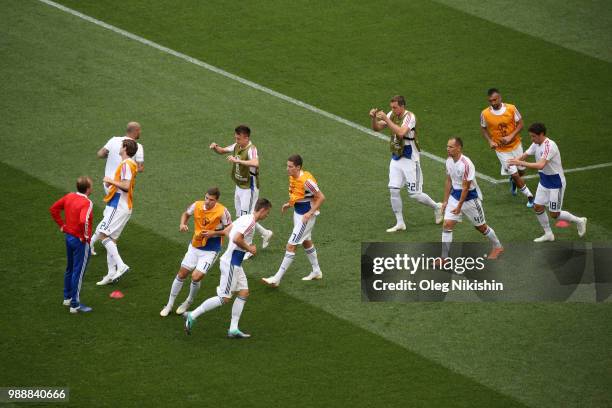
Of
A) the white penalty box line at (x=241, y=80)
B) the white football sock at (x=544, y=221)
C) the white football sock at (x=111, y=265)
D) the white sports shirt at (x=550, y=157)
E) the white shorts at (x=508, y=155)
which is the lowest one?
the white football sock at (x=111, y=265)

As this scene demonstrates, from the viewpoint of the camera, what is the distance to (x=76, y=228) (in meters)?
14.8

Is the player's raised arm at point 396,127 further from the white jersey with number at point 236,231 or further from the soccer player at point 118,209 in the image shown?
the soccer player at point 118,209

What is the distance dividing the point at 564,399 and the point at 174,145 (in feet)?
34.1

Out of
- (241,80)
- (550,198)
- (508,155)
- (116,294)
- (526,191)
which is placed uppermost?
(241,80)

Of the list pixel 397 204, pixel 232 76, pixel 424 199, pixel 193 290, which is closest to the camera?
pixel 193 290

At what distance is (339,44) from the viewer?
998 inches

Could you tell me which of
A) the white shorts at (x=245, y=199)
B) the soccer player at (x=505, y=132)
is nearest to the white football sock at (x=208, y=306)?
the white shorts at (x=245, y=199)

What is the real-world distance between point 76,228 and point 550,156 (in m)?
7.83

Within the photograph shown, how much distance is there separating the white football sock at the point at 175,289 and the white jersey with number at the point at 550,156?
21.2ft

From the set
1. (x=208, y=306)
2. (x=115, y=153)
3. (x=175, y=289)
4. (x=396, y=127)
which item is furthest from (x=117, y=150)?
(x=396, y=127)

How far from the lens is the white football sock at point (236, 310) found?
47.9ft

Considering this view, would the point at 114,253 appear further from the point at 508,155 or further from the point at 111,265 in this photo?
the point at 508,155

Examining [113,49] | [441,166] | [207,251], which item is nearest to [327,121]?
[441,166]

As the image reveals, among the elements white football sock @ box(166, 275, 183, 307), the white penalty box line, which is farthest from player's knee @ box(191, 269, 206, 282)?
the white penalty box line
